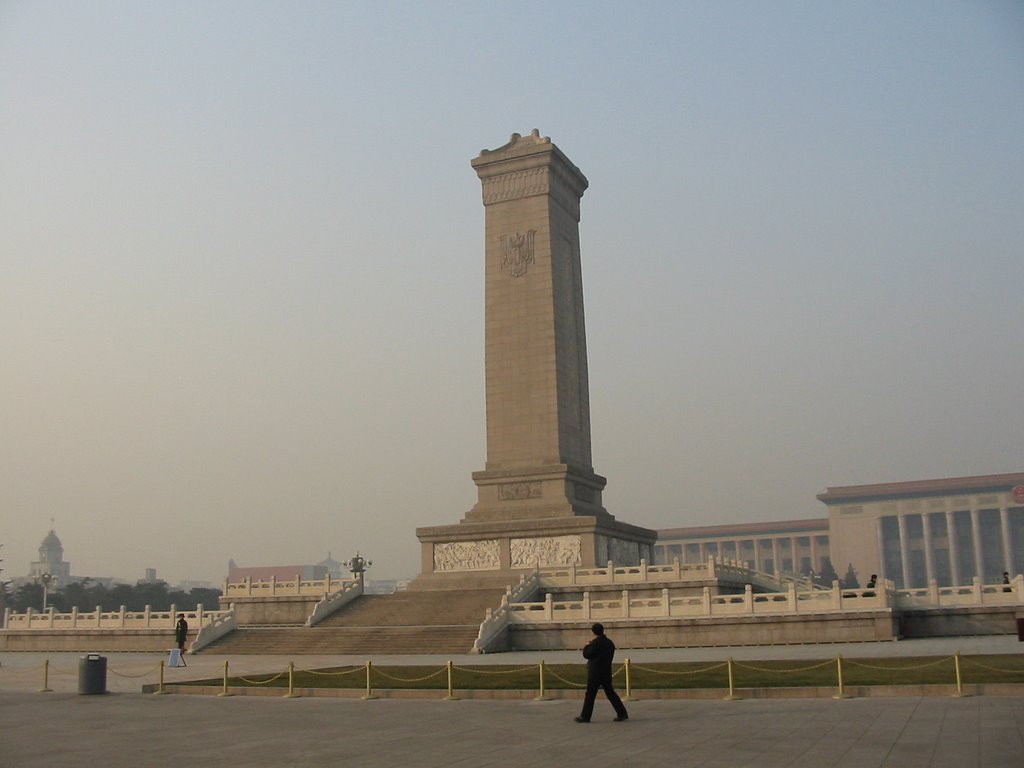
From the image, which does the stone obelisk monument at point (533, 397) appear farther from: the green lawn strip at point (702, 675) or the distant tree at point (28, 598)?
the distant tree at point (28, 598)

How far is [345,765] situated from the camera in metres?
11.3

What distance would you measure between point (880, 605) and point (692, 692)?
13.7 metres

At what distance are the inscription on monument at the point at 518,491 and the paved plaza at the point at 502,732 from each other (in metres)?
25.1

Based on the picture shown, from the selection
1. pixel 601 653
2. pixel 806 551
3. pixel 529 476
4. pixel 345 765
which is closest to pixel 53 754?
pixel 345 765

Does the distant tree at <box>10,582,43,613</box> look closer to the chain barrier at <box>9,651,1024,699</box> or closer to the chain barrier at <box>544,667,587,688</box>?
the chain barrier at <box>9,651,1024,699</box>

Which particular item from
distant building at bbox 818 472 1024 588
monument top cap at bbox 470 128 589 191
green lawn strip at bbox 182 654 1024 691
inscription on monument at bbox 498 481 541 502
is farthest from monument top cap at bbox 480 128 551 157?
distant building at bbox 818 472 1024 588

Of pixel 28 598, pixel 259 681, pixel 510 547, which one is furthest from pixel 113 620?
pixel 28 598

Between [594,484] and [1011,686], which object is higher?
[594,484]

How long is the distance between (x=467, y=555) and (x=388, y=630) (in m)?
9.84

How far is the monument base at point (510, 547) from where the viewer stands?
136ft

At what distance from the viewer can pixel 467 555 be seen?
43.4 m

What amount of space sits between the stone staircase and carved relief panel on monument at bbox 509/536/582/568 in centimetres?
395

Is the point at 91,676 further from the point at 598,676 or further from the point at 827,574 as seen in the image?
the point at 827,574

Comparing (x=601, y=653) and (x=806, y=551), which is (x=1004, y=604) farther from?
(x=806, y=551)
